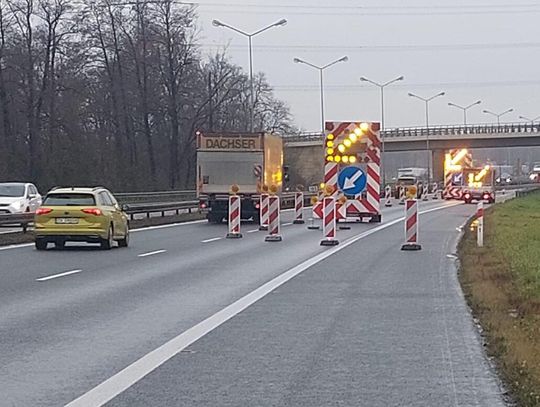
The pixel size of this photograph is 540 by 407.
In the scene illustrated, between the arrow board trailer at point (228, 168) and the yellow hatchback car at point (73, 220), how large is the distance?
15.0 metres


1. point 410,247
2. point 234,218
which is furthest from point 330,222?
point 234,218

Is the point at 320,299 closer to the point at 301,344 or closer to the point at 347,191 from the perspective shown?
the point at 301,344

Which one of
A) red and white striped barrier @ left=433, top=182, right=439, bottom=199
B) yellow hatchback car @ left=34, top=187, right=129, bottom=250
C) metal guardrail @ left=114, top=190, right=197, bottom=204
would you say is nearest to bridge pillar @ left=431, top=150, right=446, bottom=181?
red and white striped barrier @ left=433, top=182, right=439, bottom=199

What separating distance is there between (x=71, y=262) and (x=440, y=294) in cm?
873

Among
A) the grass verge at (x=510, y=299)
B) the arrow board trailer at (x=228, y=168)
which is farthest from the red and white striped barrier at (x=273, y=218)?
the arrow board trailer at (x=228, y=168)

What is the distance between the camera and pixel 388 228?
120ft

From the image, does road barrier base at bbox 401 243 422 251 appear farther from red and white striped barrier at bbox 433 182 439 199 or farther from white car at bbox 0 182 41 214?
red and white striped barrier at bbox 433 182 439 199

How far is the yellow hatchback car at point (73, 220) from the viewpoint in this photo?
26.1 metres

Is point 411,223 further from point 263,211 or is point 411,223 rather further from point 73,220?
point 263,211

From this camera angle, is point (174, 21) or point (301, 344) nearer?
point (301, 344)

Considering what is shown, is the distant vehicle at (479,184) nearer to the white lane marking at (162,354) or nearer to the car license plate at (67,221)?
the car license plate at (67,221)

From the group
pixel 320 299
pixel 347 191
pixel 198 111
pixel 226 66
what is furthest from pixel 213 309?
pixel 226 66

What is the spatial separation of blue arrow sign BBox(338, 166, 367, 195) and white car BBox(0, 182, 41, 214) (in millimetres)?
10925

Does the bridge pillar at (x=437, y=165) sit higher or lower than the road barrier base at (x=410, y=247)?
higher
